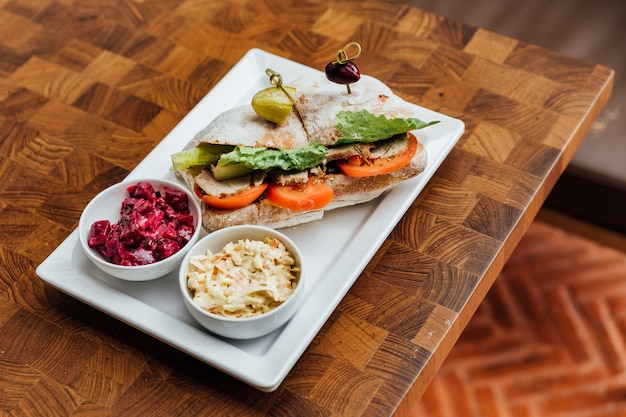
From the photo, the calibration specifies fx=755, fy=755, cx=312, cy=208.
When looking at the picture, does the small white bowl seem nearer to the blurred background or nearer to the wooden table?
the wooden table

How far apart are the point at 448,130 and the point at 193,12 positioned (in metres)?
1.10

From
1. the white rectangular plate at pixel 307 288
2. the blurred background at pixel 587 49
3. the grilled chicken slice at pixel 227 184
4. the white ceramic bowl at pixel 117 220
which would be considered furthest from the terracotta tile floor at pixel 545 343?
the white ceramic bowl at pixel 117 220

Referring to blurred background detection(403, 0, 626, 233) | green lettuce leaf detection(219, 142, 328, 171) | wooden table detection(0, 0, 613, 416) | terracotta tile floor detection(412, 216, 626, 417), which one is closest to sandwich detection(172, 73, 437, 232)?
green lettuce leaf detection(219, 142, 328, 171)

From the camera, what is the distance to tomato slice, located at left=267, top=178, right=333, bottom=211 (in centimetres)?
182

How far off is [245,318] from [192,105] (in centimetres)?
99

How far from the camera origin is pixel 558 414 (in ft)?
10.1

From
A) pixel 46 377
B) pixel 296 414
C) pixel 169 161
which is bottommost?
pixel 46 377

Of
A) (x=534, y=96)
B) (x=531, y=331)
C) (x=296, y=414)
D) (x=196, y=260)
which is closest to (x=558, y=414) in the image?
(x=531, y=331)

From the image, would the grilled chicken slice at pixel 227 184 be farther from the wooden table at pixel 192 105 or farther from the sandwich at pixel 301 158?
the wooden table at pixel 192 105

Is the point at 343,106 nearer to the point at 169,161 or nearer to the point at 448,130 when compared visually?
the point at 448,130

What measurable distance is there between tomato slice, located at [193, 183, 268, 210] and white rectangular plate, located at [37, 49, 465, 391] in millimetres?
139

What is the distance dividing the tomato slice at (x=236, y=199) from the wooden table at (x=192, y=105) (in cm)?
33

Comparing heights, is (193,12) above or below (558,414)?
above

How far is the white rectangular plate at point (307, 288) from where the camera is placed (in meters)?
1.63
